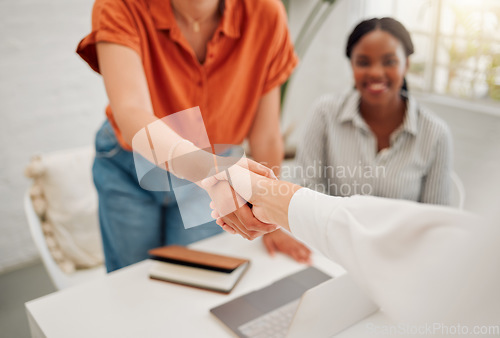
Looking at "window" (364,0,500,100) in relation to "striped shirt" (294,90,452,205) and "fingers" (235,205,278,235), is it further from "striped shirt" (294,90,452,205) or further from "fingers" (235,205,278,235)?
"fingers" (235,205,278,235)

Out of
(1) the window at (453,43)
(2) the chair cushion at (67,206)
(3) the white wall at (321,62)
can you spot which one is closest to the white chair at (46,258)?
(2) the chair cushion at (67,206)

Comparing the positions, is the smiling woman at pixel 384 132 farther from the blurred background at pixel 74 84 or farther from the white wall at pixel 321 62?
the white wall at pixel 321 62

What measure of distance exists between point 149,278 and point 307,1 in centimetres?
186

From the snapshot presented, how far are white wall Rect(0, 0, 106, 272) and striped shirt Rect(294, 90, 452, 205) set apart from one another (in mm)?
1158

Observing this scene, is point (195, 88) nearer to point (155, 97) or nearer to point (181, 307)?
point (155, 97)

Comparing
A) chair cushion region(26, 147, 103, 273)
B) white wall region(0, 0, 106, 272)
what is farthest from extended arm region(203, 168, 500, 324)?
white wall region(0, 0, 106, 272)

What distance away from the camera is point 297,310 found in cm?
70

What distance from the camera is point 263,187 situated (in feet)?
2.20

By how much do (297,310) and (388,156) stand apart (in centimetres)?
59

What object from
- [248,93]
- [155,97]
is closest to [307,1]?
[248,93]

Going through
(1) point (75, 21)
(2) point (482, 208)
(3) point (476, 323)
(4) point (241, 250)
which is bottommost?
(4) point (241, 250)

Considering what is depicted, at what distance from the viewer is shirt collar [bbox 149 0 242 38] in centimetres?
82

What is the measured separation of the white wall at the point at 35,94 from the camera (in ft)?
5.96

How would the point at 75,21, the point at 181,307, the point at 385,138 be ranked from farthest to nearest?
the point at 75,21 → the point at 385,138 → the point at 181,307
